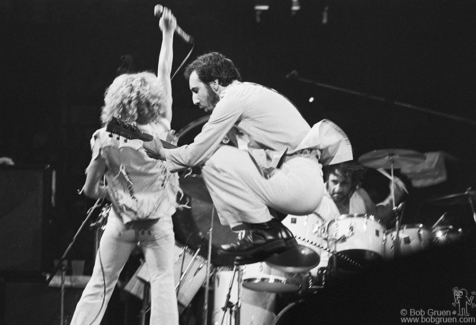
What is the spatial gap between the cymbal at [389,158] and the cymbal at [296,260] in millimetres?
1069

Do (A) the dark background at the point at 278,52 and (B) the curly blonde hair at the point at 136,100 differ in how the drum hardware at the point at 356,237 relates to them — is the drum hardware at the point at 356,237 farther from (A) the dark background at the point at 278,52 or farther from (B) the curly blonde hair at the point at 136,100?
(B) the curly blonde hair at the point at 136,100

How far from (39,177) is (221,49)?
1.71m

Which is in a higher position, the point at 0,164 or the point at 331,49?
the point at 331,49

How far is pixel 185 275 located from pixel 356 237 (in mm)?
1187

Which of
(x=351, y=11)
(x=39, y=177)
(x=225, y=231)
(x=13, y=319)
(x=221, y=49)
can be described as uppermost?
(x=351, y=11)

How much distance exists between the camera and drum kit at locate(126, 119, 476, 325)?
451cm

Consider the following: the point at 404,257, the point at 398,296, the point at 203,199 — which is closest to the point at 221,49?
the point at 203,199

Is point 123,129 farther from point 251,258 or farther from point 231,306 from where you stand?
point 231,306

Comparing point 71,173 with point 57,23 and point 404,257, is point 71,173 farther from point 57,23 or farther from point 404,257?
point 404,257

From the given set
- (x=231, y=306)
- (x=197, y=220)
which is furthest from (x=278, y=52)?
(x=231, y=306)

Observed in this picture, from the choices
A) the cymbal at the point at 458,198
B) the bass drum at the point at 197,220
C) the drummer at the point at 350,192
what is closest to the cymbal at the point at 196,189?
the bass drum at the point at 197,220

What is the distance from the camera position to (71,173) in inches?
207

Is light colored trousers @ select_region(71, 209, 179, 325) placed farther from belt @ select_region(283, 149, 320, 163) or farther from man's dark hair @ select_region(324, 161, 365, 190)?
man's dark hair @ select_region(324, 161, 365, 190)

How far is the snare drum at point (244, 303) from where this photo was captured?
4609mm
